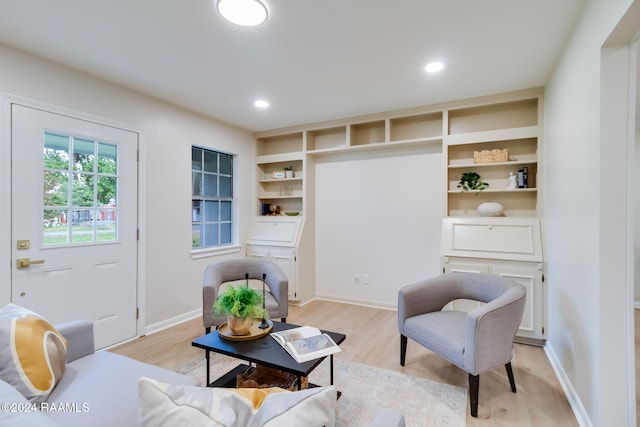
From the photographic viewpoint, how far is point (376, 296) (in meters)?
4.16

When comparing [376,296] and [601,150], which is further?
[376,296]

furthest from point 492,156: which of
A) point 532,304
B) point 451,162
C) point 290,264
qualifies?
point 290,264

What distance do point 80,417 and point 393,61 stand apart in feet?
9.37

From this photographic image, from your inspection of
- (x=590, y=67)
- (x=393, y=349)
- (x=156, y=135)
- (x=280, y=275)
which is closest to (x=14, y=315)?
(x=280, y=275)

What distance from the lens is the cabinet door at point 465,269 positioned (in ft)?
10.0

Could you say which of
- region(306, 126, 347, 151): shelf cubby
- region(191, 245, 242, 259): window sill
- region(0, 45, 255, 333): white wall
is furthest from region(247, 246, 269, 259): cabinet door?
region(306, 126, 347, 151): shelf cubby

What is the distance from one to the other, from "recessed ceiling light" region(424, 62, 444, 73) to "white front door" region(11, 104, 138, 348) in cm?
281

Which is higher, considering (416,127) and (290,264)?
(416,127)

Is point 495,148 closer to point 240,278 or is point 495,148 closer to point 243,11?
point 243,11

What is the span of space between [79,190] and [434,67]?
3191mm

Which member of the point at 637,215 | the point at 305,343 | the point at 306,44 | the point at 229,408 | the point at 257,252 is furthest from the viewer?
the point at 257,252

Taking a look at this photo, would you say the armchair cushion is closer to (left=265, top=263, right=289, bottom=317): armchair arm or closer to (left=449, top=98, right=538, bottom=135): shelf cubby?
(left=265, top=263, right=289, bottom=317): armchair arm

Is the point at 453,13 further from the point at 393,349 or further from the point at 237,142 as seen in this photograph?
the point at 237,142

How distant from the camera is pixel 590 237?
5.77 feet
